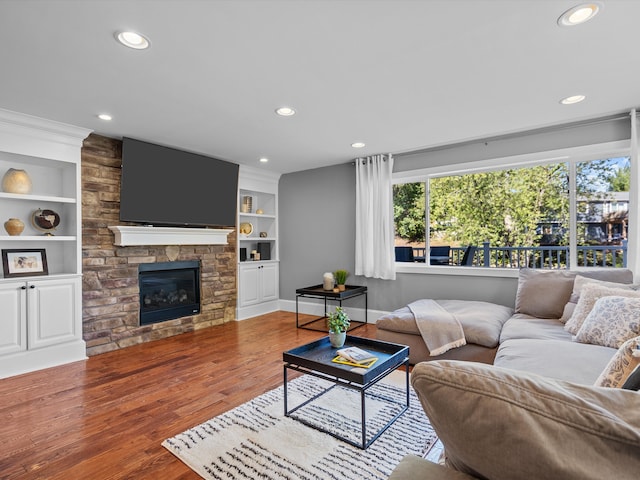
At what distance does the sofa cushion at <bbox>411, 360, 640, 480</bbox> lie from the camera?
22.1 inches

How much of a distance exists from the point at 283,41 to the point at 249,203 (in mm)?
3619

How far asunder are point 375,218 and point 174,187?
8.24 feet

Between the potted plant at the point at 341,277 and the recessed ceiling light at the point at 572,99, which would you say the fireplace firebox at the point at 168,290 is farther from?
the recessed ceiling light at the point at 572,99

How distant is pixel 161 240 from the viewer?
13.7 ft

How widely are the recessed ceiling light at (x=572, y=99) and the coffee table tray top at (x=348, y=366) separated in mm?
2387

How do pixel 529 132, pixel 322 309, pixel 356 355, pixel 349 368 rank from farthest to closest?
pixel 322 309
pixel 529 132
pixel 356 355
pixel 349 368

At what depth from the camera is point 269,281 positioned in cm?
569

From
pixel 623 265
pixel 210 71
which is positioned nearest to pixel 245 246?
pixel 210 71

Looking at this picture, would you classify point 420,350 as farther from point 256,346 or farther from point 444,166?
point 444,166

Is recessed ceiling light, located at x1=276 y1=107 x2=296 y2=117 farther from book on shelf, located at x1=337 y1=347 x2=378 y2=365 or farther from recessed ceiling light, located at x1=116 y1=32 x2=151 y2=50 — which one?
book on shelf, located at x1=337 y1=347 x2=378 y2=365

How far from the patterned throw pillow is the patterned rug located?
121cm

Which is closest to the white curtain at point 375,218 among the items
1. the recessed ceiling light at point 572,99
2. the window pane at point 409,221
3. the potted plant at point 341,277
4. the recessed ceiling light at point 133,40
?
the potted plant at point 341,277

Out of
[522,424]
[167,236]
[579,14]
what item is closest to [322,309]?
[167,236]

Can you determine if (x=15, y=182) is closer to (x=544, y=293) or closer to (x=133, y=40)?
(x=133, y=40)
